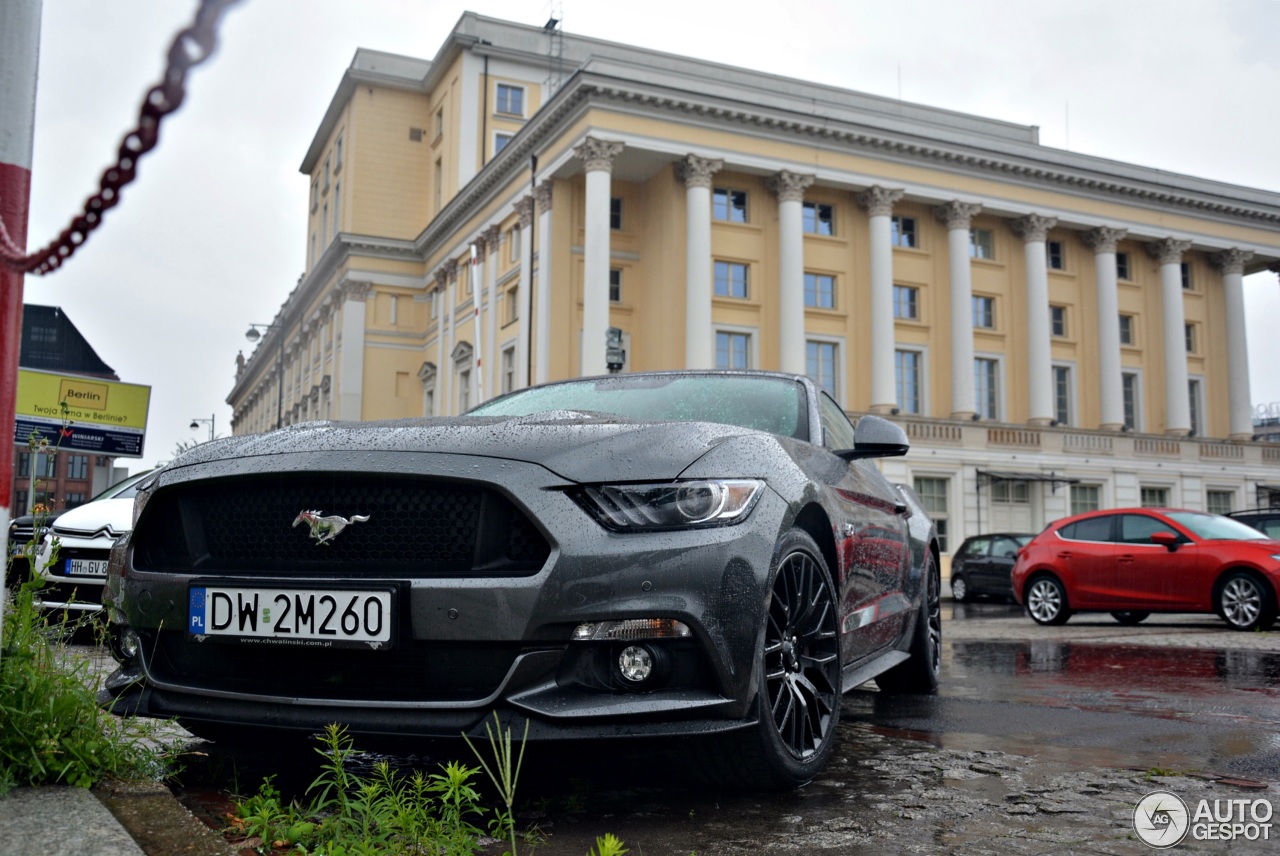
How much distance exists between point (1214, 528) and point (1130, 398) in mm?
36459

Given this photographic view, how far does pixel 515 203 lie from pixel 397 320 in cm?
1680

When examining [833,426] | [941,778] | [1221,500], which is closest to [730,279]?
[1221,500]

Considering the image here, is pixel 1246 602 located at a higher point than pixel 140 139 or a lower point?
lower

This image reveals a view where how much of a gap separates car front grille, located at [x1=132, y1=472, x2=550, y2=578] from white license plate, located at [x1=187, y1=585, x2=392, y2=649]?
0.09 meters

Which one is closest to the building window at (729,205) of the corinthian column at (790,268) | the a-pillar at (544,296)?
the corinthian column at (790,268)

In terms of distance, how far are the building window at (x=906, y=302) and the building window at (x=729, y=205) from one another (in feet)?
22.9

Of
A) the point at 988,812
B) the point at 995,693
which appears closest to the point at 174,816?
the point at 988,812

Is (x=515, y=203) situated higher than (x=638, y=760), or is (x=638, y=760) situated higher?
(x=515, y=203)

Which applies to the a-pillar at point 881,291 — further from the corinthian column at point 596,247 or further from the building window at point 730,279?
the corinthian column at point 596,247

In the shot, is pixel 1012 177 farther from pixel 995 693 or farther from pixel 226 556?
pixel 226 556

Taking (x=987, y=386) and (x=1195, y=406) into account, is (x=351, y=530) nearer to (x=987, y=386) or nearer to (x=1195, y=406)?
(x=987, y=386)

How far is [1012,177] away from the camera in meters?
43.2

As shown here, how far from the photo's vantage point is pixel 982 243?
4512 centimetres

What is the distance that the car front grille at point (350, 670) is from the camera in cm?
299
